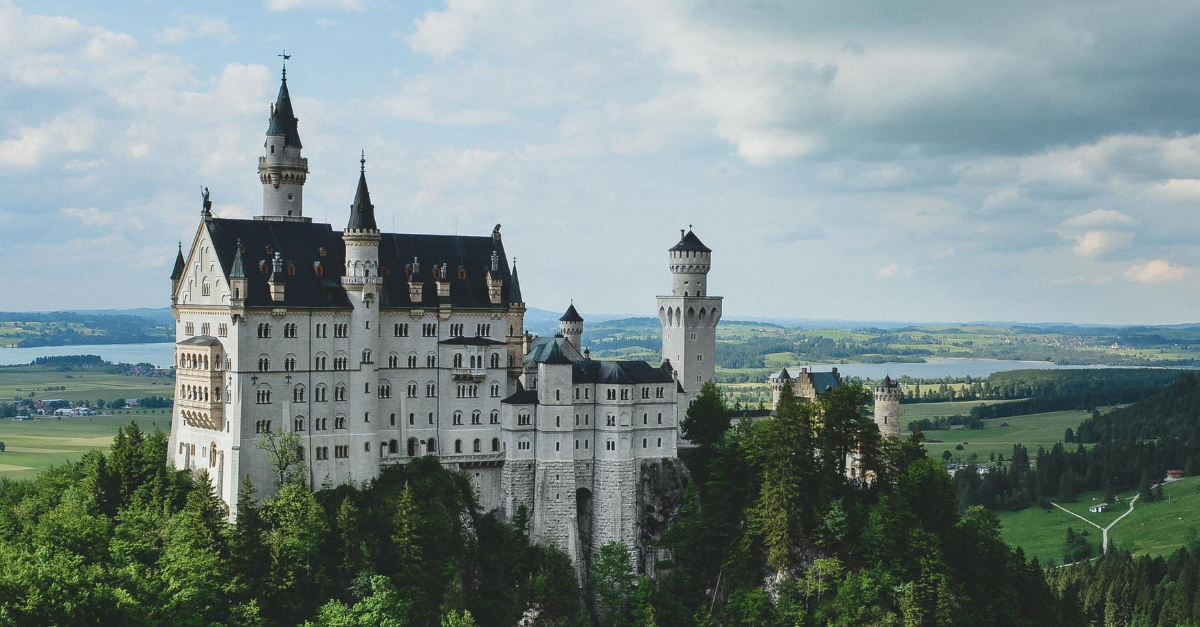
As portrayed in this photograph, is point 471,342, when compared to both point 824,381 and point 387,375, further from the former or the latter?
point 824,381

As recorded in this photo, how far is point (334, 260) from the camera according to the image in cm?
9275

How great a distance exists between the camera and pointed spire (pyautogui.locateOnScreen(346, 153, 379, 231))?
300ft

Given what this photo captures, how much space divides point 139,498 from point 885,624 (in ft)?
170

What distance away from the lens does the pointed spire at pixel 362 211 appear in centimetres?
9156

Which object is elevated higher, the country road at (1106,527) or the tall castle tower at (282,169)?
the tall castle tower at (282,169)

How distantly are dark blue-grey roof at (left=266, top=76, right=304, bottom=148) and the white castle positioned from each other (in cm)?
11

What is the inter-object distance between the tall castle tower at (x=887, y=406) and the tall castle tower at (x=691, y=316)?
14957mm

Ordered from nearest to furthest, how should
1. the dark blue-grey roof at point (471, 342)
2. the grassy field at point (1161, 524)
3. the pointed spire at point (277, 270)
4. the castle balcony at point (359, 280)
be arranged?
the pointed spire at point (277, 270), the castle balcony at point (359, 280), the dark blue-grey roof at point (471, 342), the grassy field at point (1161, 524)

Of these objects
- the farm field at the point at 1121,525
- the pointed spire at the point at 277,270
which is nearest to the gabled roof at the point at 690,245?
the pointed spire at the point at 277,270

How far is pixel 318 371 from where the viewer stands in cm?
9012

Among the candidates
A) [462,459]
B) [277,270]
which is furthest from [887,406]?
[277,270]

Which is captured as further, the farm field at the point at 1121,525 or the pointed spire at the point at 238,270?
the farm field at the point at 1121,525

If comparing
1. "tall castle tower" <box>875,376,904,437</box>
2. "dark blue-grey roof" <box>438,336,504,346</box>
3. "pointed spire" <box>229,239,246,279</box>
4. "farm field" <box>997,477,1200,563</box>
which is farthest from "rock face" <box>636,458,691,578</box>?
"farm field" <box>997,477,1200,563</box>

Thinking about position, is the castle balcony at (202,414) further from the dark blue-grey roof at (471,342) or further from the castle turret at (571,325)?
the castle turret at (571,325)
